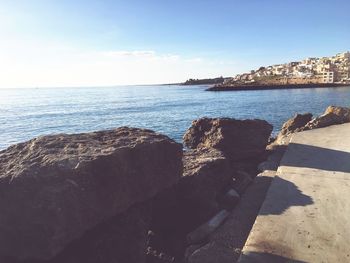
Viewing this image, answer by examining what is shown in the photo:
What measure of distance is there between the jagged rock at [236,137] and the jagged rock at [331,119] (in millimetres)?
3420

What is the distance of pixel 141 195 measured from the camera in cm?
575

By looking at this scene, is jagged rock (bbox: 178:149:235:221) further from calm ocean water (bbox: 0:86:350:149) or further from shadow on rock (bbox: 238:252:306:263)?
calm ocean water (bbox: 0:86:350:149)

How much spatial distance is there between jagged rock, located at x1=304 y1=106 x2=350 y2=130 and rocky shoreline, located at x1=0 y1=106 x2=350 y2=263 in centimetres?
734

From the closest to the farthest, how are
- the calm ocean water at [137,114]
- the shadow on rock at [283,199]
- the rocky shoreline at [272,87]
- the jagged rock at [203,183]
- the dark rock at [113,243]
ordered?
the dark rock at [113,243] < the shadow on rock at [283,199] < the jagged rock at [203,183] < the calm ocean water at [137,114] < the rocky shoreline at [272,87]

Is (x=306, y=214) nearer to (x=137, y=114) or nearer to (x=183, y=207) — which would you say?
(x=183, y=207)

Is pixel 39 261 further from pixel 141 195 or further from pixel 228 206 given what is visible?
pixel 228 206

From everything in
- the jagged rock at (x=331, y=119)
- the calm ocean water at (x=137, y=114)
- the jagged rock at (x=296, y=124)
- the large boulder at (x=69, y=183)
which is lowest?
the calm ocean water at (x=137, y=114)

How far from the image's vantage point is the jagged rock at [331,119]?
49.4ft

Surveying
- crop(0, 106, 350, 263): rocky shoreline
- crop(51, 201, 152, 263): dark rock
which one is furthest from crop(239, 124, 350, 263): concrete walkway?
crop(51, 201, 152, 263): dark rock

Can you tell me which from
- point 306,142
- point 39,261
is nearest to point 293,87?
point 306,142

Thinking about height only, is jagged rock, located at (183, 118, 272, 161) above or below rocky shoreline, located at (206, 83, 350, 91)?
above

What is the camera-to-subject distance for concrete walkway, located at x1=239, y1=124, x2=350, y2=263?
509cm

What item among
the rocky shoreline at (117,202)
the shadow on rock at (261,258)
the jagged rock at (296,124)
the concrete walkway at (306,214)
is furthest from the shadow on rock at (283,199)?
the jagged rock at (296,124)

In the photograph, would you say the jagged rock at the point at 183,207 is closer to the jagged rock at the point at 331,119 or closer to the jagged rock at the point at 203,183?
the jagged rock at the point at 203,183
